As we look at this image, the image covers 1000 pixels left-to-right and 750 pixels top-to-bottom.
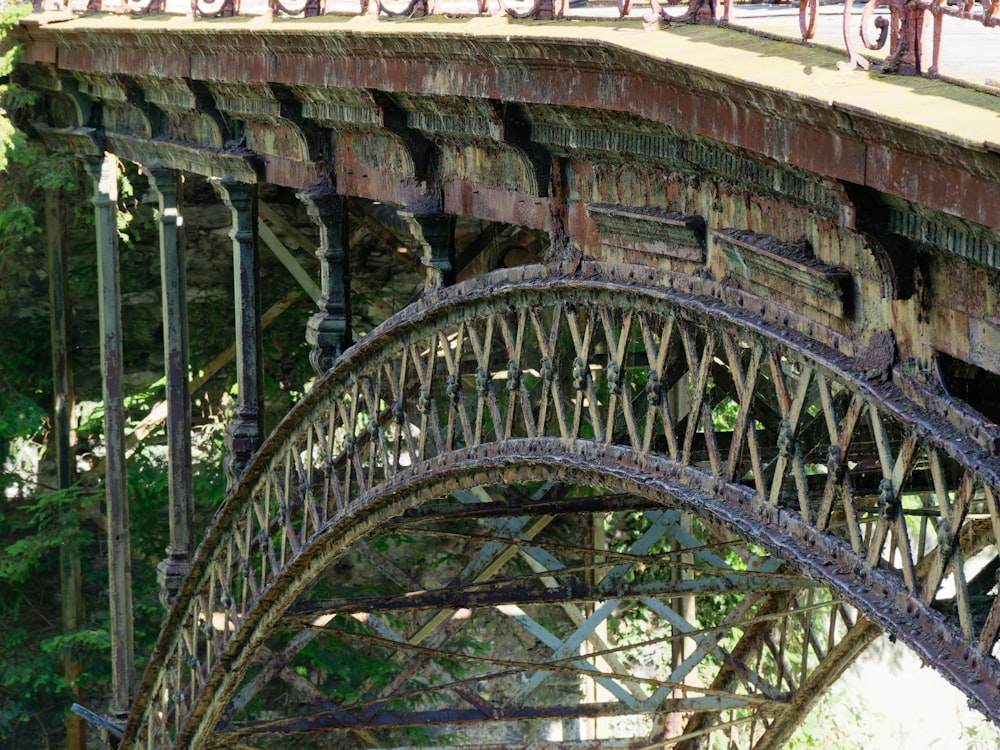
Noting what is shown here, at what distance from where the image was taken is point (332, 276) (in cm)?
936

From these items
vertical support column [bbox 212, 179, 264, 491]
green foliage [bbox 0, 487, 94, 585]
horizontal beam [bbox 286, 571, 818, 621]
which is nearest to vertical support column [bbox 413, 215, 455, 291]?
vertical support column [bbox 212, 179, 264, 491]

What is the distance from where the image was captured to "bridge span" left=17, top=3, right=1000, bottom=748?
4664 mm

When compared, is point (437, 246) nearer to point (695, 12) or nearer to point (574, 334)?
point (574, 334)

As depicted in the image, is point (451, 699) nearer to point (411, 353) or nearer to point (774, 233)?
point (411, 353)

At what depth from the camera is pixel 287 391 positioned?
1470cm

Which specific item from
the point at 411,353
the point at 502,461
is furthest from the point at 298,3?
the point at 502,461

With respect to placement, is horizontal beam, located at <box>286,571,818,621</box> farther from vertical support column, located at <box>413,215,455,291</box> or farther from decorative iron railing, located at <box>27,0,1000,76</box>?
decorative iron railing, located at <box>27,0,1000,76</box>

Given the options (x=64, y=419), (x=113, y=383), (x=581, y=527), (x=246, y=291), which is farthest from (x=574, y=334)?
(x=581, y=527)

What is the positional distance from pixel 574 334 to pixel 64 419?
808 cm

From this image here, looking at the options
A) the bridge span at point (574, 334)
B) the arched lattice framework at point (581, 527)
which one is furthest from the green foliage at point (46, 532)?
the bridge span at point (574, 334)

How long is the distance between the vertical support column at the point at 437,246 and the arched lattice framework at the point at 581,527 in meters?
0.22

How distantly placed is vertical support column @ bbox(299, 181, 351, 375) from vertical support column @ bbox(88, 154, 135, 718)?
8.61 ft

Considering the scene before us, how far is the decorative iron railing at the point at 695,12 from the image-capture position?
4559 mm

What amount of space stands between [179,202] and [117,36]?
1.51 m
